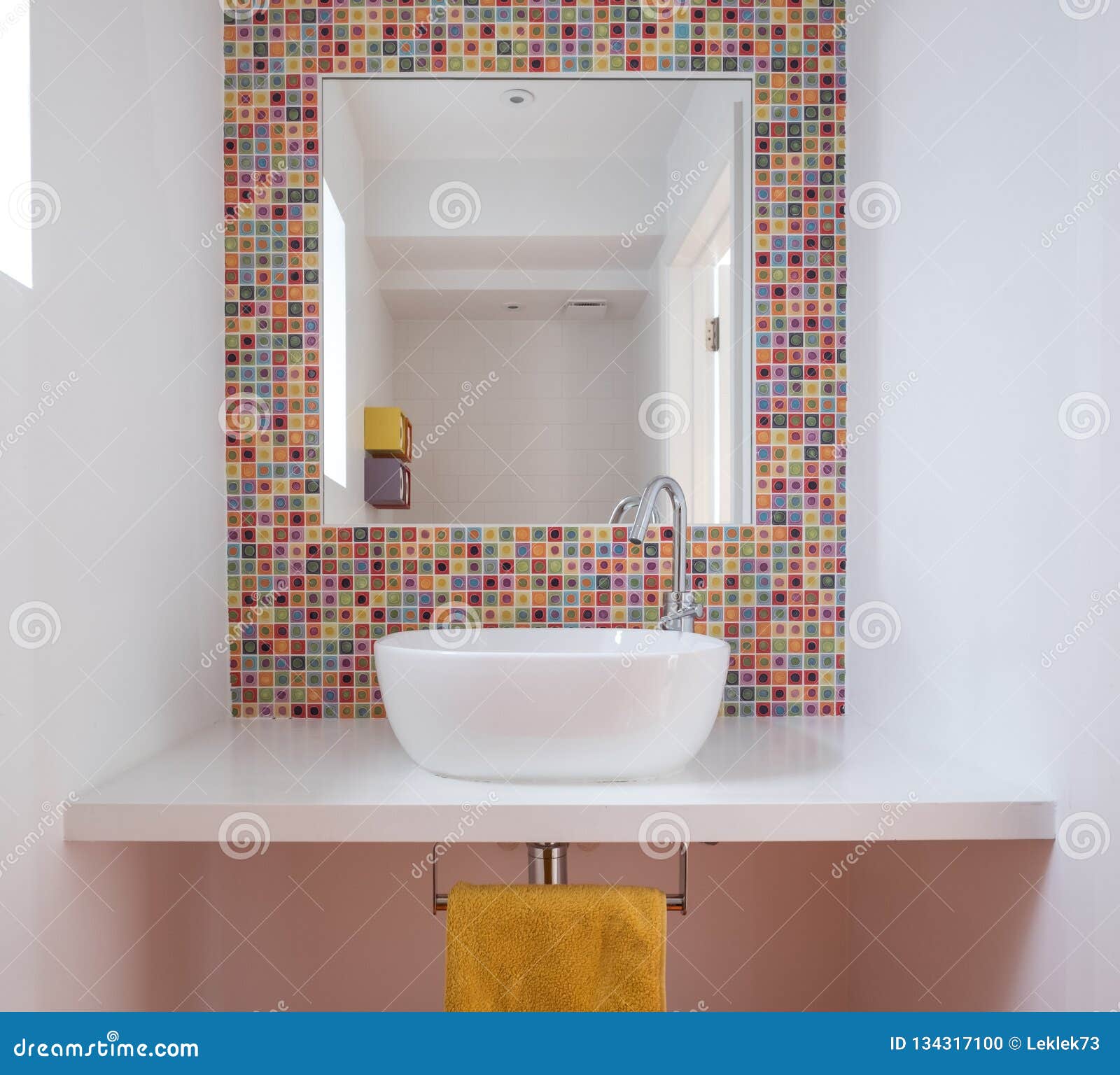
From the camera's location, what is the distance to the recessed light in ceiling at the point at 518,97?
1.47 metres

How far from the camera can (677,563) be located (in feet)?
4.35

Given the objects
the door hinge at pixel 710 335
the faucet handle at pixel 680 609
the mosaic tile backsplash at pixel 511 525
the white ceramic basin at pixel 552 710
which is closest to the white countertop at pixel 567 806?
the white ceramic basin at pixel 552 710

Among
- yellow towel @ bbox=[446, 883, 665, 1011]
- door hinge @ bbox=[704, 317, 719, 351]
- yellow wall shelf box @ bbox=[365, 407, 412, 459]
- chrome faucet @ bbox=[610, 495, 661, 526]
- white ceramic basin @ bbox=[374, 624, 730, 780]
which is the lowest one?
yellow towel @ bbox=[446, 883, 665, 1011]

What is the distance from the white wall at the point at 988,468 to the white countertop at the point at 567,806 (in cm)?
9

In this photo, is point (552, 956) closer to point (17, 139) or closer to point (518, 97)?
point (17, 139)

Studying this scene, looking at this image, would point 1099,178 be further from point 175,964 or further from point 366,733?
point 175,964

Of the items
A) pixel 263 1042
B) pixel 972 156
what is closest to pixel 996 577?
pixel 972 156

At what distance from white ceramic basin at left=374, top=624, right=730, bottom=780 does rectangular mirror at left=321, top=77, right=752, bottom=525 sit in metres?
0.50

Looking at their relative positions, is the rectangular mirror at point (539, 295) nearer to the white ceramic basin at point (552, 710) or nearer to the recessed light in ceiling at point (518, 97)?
the recessed light in ceiling at point (518, 97)

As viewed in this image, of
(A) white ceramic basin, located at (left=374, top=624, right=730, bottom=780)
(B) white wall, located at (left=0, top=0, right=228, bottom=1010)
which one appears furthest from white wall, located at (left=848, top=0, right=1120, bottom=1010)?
(B) white wall, located at (left=0, top=0, right=228, bottom=1010)

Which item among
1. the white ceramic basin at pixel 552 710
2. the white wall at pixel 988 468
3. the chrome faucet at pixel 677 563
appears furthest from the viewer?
the chrome faucet at pixel 677 563

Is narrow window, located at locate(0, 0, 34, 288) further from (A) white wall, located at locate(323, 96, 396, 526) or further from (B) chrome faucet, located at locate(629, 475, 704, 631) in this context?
(B) chrome faucet, located at locate(629, 475, 704, 631)

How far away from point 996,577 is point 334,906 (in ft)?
3.64

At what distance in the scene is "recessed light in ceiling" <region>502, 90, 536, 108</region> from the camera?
4.83ft
